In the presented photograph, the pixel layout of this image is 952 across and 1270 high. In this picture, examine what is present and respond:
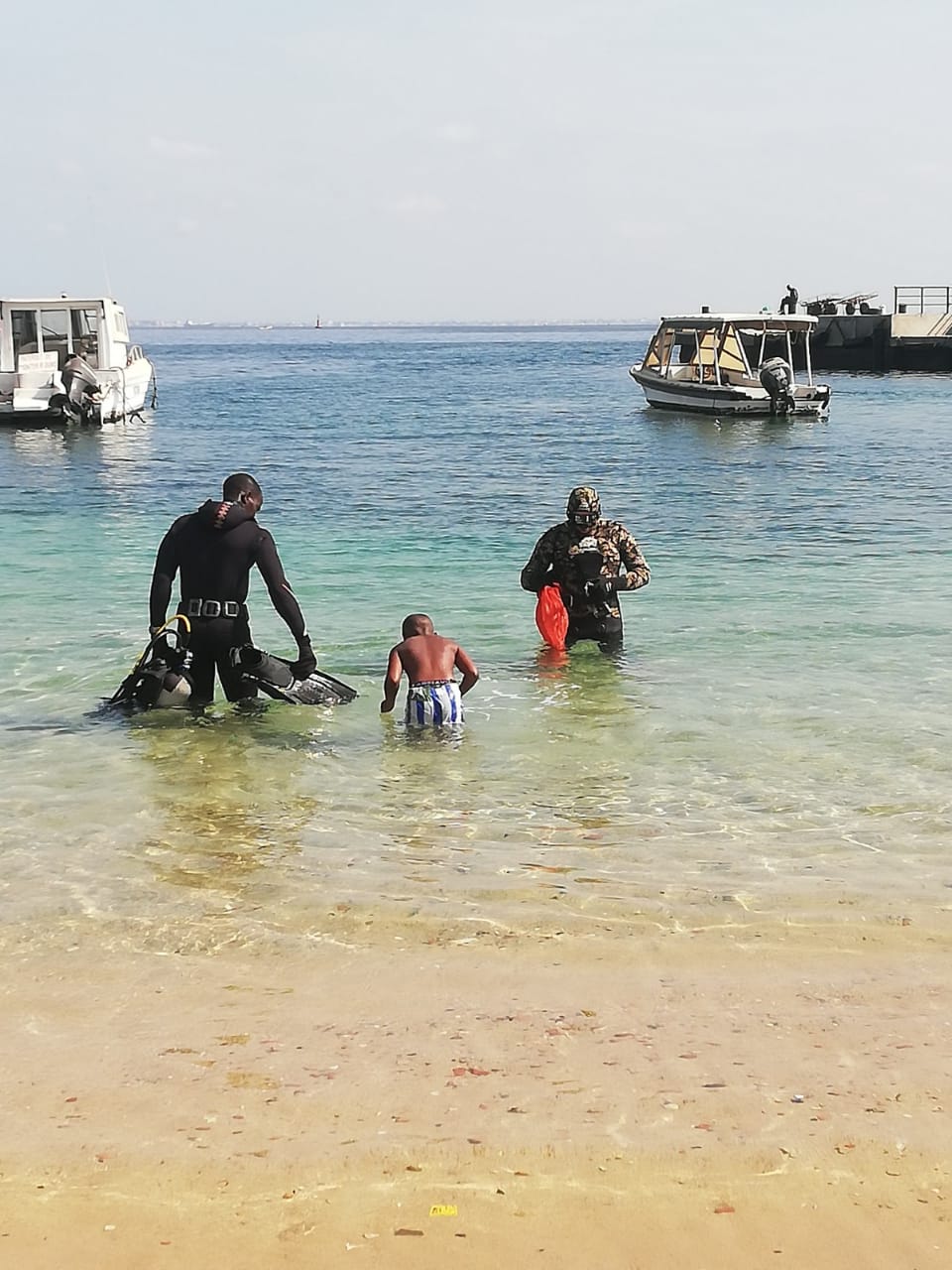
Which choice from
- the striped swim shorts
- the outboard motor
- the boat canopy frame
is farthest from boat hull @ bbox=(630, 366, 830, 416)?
the striped swim shorts

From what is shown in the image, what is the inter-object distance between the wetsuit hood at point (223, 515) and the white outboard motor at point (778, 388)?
2796cm

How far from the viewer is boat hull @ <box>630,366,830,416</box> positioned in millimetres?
34062

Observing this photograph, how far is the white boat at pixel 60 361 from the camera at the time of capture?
107ft

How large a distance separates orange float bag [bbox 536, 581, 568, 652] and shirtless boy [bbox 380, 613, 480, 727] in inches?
67.5

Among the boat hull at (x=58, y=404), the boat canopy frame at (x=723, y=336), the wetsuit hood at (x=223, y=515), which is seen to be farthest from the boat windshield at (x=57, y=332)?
the wetsuit hood at (x=223, y=515)

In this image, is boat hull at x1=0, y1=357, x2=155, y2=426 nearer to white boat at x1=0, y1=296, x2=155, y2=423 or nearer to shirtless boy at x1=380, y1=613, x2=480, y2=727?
white boat at x1=0, y1=296, x2=155, y2=423

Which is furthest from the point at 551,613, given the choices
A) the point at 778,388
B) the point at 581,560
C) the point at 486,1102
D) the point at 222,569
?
the point at 778,388

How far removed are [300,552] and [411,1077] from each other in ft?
41.4

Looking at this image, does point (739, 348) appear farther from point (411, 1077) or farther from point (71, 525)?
point (411, 1077)

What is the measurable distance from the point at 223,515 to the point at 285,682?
113 centimetres

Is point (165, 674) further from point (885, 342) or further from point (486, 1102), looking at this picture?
point (885, 342)

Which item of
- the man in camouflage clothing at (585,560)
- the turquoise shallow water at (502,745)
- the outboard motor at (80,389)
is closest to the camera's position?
the turquoise shallow water at (502,745)

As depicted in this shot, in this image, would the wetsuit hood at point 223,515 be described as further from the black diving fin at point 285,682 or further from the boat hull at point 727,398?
the boat hull at point 727,398

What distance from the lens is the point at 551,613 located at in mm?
9609
